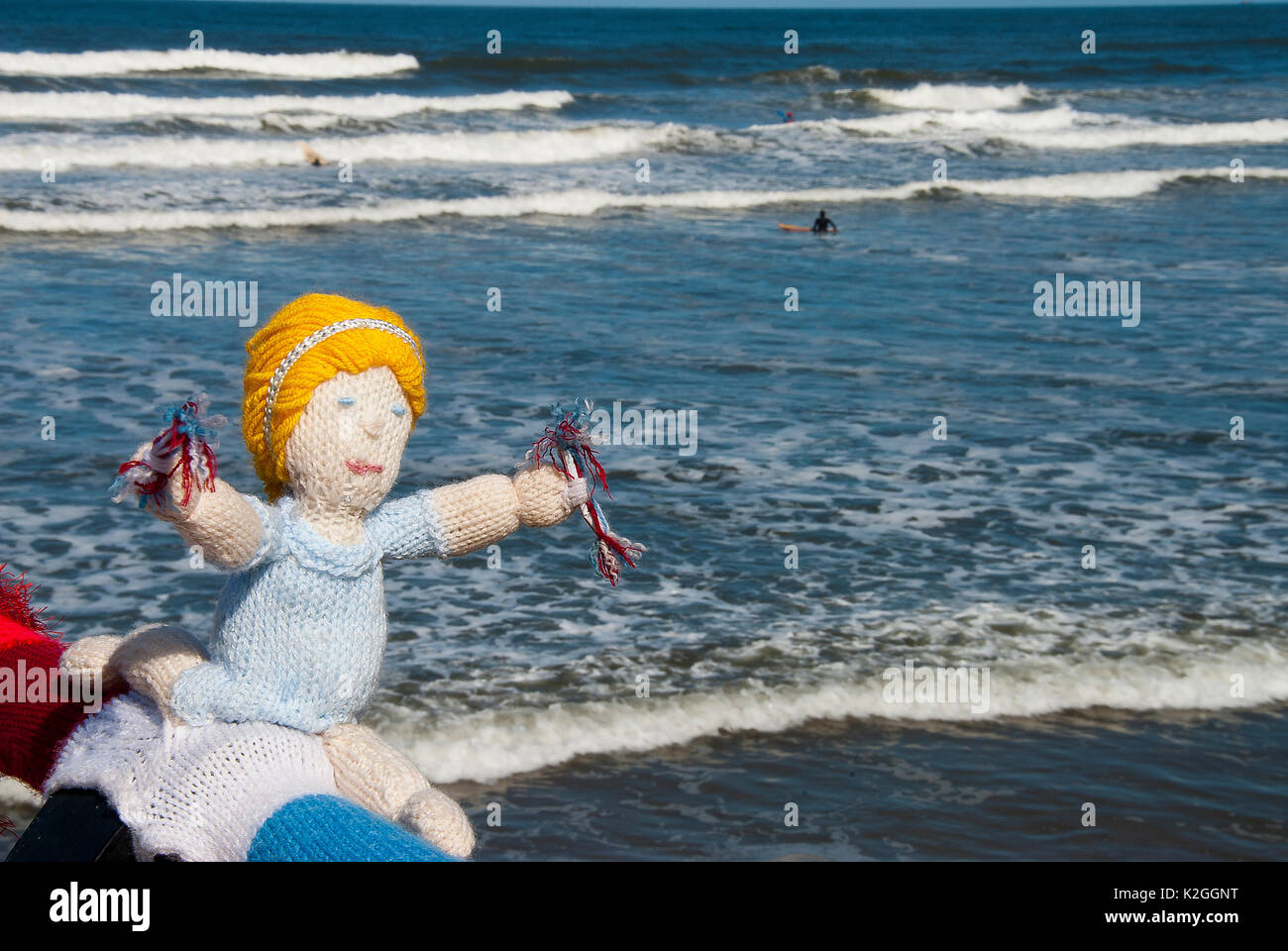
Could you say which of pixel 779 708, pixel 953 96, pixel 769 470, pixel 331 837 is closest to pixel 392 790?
pixel 331 837

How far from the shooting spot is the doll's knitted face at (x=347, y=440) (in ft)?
9.43

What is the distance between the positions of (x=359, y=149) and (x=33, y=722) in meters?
24.4

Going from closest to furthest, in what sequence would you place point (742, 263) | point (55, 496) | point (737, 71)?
point (55, 496)
point (742, 263)
point (737, 71)

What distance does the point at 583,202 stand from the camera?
21781 millimetres

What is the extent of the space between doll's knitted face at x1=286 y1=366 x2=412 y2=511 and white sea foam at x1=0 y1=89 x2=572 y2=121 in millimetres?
28511

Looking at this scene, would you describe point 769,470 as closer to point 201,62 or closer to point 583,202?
point 583,202

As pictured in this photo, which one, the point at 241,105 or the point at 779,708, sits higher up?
→ the point at 241,105

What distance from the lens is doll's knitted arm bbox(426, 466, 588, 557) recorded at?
3.02 m

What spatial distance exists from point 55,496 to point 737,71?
44.6 meters

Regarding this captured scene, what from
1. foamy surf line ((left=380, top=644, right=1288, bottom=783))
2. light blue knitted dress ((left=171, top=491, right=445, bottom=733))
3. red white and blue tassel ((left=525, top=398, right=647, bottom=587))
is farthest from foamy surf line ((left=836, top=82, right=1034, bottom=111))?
light blue knitted dress ((left=171, top=491, right=445, bottom=733))

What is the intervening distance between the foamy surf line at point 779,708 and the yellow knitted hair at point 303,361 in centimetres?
278

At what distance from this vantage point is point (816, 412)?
1028cm
